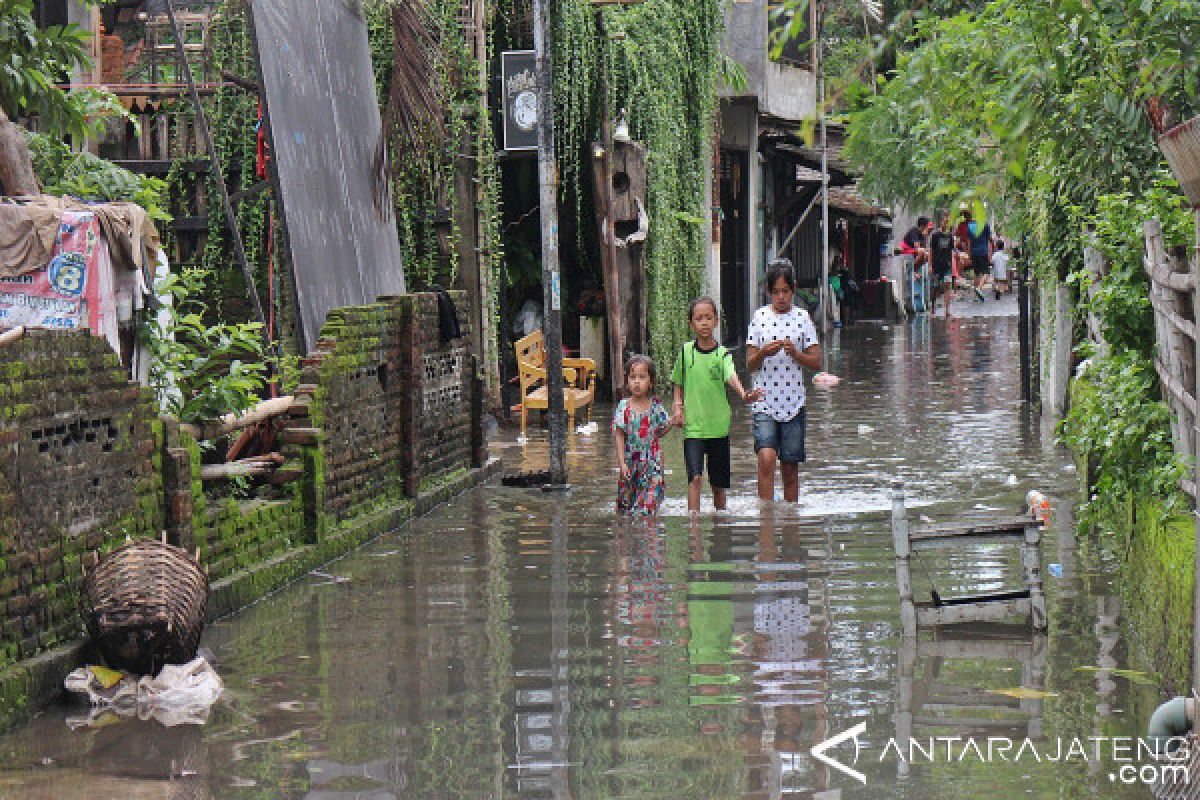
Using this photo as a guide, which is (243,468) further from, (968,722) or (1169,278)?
(1169,278)

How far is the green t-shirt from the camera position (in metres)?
13.4

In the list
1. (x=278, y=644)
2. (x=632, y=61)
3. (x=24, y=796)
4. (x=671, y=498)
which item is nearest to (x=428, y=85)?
(x=671, y=498)

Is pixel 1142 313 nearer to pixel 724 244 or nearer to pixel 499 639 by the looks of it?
pixel 499 639

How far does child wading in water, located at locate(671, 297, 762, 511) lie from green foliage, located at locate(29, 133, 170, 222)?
3956 mm

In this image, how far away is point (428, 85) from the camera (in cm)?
1691

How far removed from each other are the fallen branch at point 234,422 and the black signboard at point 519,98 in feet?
30.0

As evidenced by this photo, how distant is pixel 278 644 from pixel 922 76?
4.37 metres

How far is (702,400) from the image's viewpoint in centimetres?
1341

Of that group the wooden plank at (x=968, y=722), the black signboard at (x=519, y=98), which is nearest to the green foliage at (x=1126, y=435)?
the wooden plank at (x=968, y=722)

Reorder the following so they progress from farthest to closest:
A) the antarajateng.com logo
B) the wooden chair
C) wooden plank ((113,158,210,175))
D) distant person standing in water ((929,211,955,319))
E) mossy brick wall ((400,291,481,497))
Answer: distant person standing in water ((929,211,955,319)) < the wooden chair < wooden plank ((113,158,210,175)) < mossy brick wall ((400,291,481,497)) < the antarajateng.com logo

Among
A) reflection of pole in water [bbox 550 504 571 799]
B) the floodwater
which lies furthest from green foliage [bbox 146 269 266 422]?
reflection of pole in water [bbox 550 504 571 799]

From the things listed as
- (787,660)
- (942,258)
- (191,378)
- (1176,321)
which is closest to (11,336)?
(191,378)

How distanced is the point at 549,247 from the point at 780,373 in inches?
122

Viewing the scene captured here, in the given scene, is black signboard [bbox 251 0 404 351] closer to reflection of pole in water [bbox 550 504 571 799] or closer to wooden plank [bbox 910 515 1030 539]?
reflection of pole in water [bbox 550 504 571 799]
